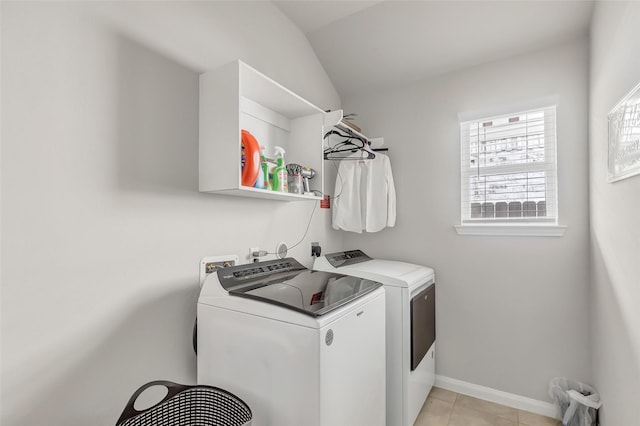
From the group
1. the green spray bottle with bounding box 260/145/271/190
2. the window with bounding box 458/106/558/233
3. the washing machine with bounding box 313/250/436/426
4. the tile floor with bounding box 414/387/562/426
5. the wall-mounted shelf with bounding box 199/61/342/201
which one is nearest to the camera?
the wall-mounted shelf with bounding box 199/61/342/201

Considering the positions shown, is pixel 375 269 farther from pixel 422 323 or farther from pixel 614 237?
pixel 614 237

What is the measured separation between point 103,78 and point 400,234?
224cm

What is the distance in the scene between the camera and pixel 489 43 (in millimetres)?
2195

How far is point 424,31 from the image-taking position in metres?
2.24

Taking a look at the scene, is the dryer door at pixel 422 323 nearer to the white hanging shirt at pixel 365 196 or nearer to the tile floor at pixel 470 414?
the tile floor at pixel 470 414

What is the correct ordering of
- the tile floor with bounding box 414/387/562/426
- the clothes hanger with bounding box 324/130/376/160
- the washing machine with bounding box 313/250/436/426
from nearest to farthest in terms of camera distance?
the washing machine with bounding box 313/250/436/426
the tile floor with bounding box 414/387/562/426
the clothes hanger with bounding box 324/130/376/160

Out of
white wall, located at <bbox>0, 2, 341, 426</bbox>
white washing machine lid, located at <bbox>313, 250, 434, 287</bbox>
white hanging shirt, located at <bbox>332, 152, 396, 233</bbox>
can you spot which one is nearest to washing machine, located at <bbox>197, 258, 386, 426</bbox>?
white wall, located at <bbox>0, 2, 341, 426</bbox>

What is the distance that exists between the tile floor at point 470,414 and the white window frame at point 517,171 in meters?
1.24

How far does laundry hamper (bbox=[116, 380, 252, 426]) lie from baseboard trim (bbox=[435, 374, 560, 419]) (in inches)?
75.7

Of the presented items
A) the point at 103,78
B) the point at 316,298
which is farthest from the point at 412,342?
the point at 103,78

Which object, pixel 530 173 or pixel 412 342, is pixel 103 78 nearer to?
pixel 412 342

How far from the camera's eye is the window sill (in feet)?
6.84

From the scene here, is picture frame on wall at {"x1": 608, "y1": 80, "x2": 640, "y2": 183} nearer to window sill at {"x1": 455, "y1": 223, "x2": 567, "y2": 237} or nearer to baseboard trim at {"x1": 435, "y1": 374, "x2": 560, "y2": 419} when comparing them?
window sill at {"x1": 455, "y1": 223, "x2": 567, "y2": 237}

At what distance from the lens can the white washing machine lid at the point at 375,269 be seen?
1955mm
